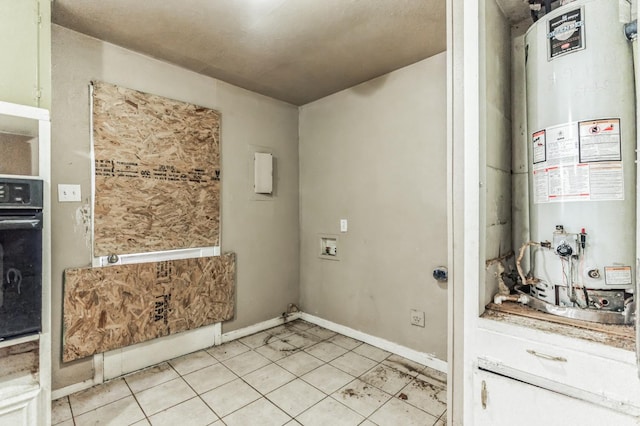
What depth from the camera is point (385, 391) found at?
2207mm

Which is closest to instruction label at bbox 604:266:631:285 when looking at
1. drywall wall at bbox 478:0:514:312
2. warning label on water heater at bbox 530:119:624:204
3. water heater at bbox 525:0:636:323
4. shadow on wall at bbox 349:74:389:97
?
water heater at bbox 525:0:636:323

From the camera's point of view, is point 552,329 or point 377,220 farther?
point 377,220

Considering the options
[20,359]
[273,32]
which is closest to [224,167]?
[273,32]

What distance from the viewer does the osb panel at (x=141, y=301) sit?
85.7 inches

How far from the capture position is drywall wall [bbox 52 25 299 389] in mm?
2166

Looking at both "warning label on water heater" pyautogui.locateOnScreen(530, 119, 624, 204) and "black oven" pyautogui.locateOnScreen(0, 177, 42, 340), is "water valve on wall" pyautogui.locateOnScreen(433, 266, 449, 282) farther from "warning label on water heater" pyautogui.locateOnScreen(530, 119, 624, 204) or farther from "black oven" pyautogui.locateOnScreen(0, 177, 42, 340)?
"black oven" pyautogui.locateOnScreen(0, 177, 42, 340)

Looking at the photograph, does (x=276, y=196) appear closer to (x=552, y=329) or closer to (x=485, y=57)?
(x=485, y=57)

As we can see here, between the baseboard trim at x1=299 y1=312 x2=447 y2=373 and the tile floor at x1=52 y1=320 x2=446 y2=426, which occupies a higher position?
the baseboard trim at x1=299 y1=312 x2=447 y2=373

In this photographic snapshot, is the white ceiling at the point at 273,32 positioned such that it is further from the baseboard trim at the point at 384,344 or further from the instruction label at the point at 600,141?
the baseboard trim at the point at 384,344

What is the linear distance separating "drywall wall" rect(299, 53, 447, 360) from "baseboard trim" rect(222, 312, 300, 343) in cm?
24

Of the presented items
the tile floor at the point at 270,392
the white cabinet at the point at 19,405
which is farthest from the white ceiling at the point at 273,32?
the tile floor at the point at 270,392

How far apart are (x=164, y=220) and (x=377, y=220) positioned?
2017mm

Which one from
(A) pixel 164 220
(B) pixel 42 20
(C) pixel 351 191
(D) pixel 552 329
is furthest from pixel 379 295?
(B) pixel 42 20

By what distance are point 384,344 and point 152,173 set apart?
2.69m
